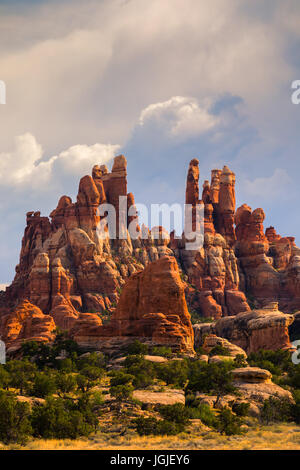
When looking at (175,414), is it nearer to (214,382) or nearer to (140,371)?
(214,382)

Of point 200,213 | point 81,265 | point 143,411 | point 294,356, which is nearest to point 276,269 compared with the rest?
point 200,213

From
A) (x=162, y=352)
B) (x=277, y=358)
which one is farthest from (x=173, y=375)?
(x=277, y=358)

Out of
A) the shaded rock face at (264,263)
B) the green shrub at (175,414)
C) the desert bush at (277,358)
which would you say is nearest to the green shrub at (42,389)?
the green shrub at (175,414)

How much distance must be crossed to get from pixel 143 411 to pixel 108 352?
29.0 meters

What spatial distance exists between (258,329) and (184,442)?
47472 millimetres

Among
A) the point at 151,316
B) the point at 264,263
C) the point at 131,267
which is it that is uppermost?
the point at 264,263

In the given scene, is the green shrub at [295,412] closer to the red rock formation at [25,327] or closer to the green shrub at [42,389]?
the green shrub at [42,389]

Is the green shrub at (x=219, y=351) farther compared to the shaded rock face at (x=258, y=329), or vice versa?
the shaded rock face at (x=258, y=329)

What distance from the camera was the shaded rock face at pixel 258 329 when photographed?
224 feet

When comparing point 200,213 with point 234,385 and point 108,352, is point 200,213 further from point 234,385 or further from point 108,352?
point 234,385

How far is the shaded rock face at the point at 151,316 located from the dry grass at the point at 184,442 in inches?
1236

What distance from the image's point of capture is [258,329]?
7088 centimetres

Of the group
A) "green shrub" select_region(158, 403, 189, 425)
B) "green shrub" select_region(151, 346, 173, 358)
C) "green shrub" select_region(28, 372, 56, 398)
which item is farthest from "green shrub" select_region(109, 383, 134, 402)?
"green shrub" select_region(151, 346, 173, 358)

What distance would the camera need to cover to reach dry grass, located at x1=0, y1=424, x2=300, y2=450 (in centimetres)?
2420
